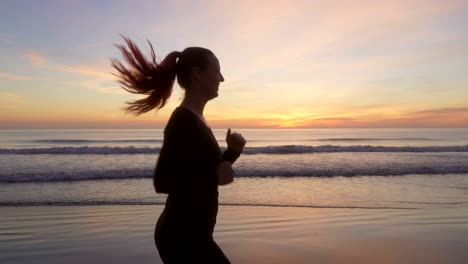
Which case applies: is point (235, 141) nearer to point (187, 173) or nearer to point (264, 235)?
point (187, 173)

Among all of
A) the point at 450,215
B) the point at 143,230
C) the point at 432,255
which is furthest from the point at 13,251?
the point at 450,215

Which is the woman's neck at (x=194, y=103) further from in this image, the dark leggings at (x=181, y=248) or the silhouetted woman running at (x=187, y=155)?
the dark leggings at (x=181, y=248)

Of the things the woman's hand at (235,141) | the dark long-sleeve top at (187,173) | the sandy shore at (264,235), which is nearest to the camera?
the dark long-sleeve top at (187,173)

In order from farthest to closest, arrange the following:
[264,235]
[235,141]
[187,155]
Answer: [264,235] → [235,141] → [187,155]

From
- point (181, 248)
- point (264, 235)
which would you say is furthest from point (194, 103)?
point (264, 235)

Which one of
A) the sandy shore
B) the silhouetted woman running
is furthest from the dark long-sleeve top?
the sandy shore

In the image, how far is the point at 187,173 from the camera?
175cm

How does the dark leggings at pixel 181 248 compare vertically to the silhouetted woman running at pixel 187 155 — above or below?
below

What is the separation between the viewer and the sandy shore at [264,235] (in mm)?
5520

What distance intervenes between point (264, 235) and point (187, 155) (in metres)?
5.08

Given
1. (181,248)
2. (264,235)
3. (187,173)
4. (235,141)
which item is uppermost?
(235,141)

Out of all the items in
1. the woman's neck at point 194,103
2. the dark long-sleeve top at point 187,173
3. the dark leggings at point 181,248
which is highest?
the woman's neck at point 194,103

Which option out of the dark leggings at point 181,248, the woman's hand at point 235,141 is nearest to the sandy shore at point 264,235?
the dark leggings at point 181,248

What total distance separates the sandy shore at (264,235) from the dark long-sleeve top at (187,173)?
379 centimetres
